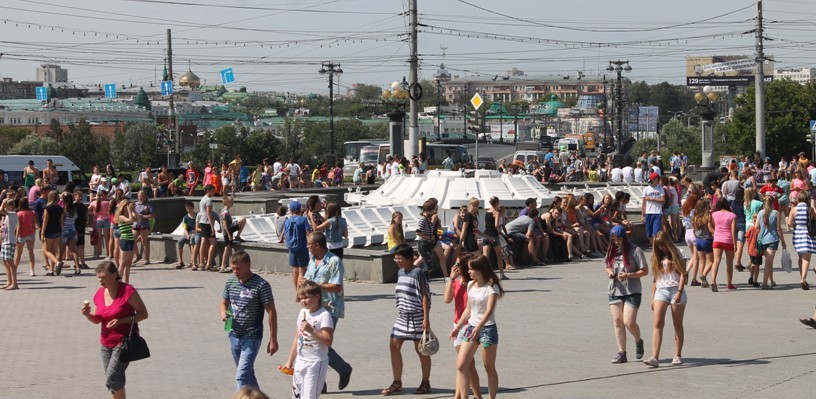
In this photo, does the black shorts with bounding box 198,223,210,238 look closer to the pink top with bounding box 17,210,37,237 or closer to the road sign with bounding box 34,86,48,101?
the pink top with bounding box 17,210,37,237

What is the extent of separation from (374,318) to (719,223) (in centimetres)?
546

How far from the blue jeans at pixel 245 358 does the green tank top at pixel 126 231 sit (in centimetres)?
923

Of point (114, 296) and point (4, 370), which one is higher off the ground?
point (114, 296)

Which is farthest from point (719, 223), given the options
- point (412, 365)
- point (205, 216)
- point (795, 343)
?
Answer: point (205, 216)

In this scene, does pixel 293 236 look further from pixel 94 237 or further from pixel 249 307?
pixel 94 237

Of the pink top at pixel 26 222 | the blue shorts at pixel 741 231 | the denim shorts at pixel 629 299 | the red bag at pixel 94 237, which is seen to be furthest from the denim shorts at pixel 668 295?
the red bag at pixel 94 237

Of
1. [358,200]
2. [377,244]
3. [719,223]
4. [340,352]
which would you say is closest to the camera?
[340,352]

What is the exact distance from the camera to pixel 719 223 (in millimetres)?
17094

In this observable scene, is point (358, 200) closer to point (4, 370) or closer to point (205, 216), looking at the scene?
point (205, 216)

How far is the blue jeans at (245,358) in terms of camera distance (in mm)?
9305

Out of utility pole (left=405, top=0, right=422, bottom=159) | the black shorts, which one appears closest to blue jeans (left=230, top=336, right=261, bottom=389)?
the black shorts

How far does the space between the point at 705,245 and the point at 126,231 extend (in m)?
8.82

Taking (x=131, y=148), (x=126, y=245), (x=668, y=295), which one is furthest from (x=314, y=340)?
(x=131, y=148)

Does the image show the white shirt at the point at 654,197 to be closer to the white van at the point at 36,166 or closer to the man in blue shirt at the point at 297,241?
the man in blue shirt at the point at 297,241
